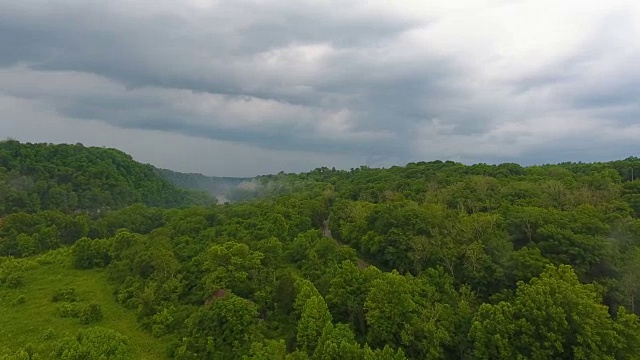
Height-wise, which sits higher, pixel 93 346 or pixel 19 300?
pixel 93 346

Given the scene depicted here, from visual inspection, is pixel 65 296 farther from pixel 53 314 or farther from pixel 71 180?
pixel 71 180

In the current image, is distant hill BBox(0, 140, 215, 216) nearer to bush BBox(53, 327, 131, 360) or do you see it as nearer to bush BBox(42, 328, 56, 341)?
bush BBox(42, 328, 56, 341)

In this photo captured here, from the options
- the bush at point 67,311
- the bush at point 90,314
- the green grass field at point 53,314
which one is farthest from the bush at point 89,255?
the bush at point 90,314

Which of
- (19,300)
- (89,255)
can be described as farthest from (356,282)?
(89,255)

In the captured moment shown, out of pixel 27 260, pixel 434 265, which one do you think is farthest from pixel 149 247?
pixel 434 265

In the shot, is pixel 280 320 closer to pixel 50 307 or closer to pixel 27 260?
pixel 50 307

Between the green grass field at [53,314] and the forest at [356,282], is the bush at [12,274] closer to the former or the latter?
the forest at [356,282]
